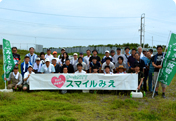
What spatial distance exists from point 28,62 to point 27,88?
1.21 m

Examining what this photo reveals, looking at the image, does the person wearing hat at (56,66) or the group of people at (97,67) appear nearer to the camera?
the group of people at (97,67)

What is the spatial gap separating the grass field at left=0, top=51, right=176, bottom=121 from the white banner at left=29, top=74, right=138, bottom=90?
0.69m

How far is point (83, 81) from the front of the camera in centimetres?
649

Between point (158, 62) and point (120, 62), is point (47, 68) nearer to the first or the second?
point (120, 62)

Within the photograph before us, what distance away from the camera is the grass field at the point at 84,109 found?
412cm

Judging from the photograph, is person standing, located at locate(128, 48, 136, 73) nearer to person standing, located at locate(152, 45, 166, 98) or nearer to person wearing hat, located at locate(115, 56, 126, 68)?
person wearing hat, located at locate(115, 56, 126, 68)

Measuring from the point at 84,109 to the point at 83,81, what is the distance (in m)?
1.89

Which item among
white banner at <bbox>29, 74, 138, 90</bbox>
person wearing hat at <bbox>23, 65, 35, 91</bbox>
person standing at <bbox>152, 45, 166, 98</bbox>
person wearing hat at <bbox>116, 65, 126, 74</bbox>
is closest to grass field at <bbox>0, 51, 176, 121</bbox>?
person standing at <bbox>152, 45, 166, 98</bbox>

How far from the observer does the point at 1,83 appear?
26.5ft

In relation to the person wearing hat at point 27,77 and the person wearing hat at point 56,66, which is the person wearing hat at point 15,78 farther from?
the person wearing hat at point 56,66

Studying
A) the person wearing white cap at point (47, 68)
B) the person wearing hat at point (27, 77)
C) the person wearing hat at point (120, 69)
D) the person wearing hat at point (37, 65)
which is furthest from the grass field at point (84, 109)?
the person wearing hat at point (37, 65)

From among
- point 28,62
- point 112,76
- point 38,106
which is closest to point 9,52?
point 28,62

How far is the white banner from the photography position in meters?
6.36

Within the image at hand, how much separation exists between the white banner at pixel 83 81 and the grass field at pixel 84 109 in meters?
0.69
